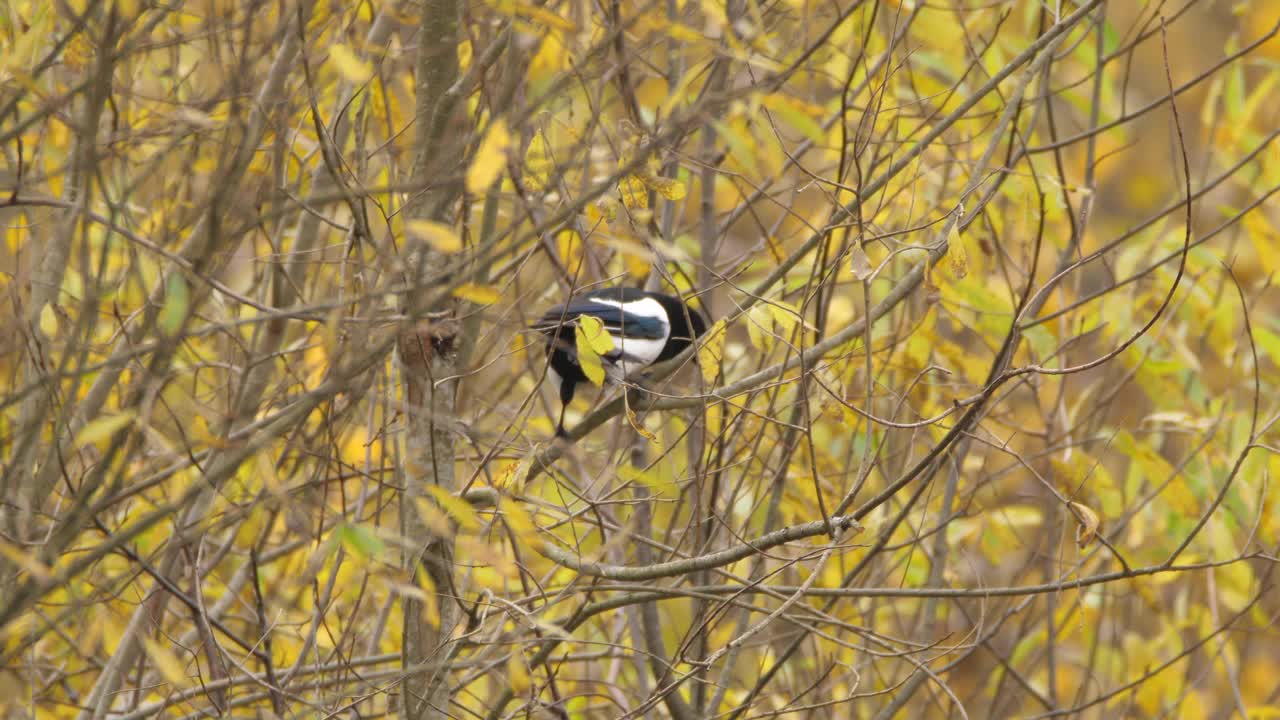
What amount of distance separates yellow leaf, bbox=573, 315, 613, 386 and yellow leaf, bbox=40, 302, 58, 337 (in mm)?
1185

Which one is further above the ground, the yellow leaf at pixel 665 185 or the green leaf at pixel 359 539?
the yellow leaf at pixel 665 185

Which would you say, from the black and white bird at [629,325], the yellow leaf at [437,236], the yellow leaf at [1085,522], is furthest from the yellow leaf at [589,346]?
the black and white bird at [629,325]

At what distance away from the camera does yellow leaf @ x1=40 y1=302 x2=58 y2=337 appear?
2.65 m

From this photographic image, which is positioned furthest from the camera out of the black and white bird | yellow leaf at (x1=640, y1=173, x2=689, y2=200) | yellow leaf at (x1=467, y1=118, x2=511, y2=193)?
the black and white bird

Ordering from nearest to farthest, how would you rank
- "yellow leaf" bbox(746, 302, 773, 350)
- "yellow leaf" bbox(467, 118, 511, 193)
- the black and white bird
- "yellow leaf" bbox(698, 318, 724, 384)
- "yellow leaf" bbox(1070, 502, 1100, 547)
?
"yellow leaf" bbox(467, 118, 511, 193) → "yellow leaf" bbox(1070, 502, 1100, 547) → "yellow leaf" bbox(746, 302, 773, 350) → "yellow leaf" bbox(698, 318, 724, 384) → the black and white bird

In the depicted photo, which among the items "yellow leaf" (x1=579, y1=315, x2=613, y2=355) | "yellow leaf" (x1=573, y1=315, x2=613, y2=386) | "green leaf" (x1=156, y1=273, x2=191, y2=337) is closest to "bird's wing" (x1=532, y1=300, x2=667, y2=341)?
"yellow leaf" (x1=573, y1=315, x2=613, y2=386)

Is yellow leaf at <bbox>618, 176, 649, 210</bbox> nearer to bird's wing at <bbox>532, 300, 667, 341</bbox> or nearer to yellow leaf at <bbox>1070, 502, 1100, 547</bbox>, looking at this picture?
yellow leaf at <bbox>1070, 502, 1100, 547</bbox>

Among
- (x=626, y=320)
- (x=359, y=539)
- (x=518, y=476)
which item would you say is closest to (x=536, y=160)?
(x=518, y=476)

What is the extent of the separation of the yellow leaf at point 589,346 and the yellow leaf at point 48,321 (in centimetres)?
119

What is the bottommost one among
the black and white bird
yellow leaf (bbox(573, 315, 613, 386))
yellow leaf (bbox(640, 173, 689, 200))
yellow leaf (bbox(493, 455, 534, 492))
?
yellow leaf (bbox(493, 455, 534, 492))

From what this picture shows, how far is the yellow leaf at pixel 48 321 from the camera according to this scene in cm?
265

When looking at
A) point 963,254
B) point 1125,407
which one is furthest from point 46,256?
point 1125,407

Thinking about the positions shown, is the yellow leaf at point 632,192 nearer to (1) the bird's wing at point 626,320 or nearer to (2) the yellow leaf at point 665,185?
(2) the yellow leaf at point 665,185

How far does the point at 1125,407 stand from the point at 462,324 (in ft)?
24.7
